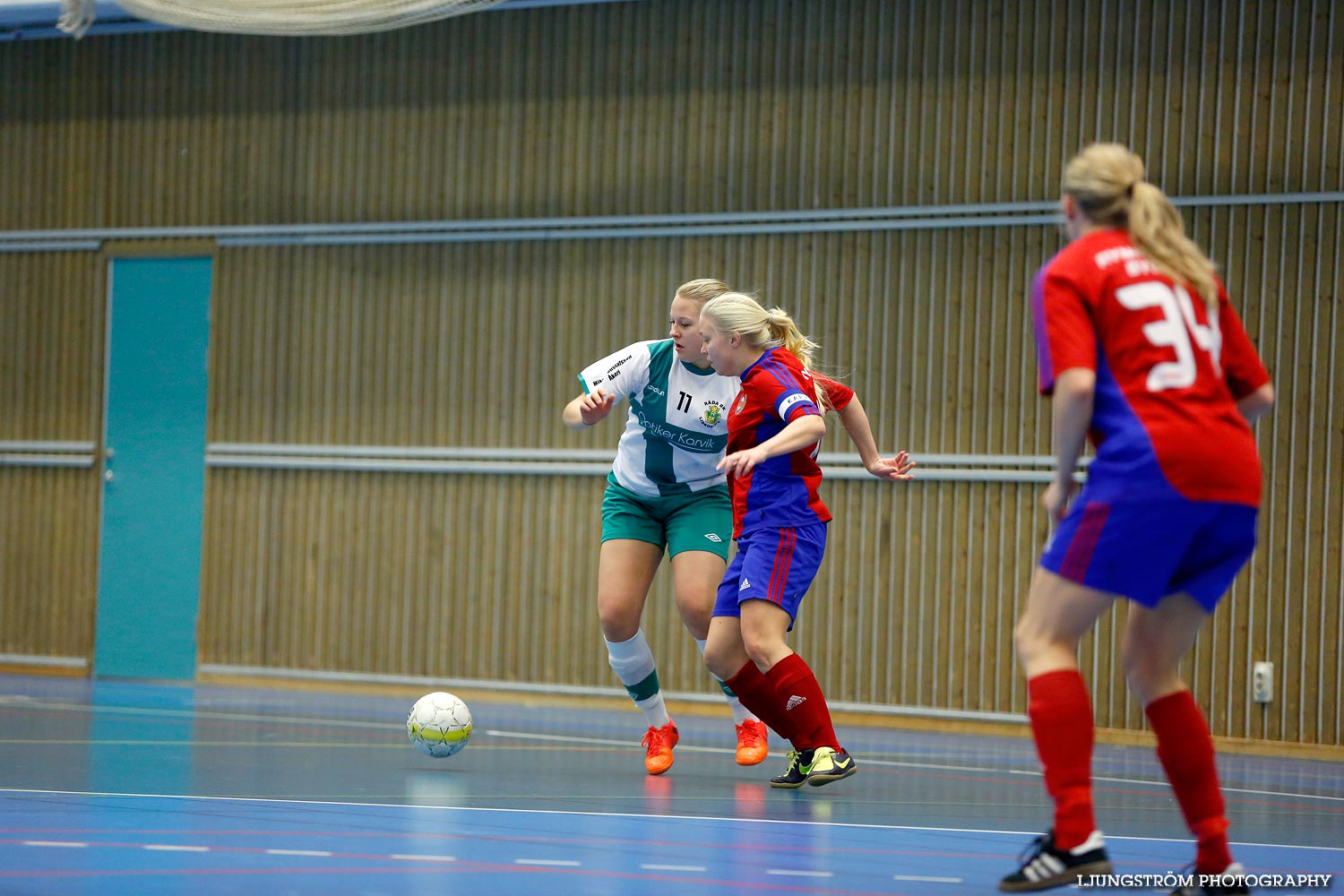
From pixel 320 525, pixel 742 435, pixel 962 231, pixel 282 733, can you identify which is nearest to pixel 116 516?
pixel 320 525

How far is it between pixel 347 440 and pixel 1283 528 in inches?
235

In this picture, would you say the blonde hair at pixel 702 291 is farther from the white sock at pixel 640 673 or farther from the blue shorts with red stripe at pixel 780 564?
the white sock at pixel 640 673

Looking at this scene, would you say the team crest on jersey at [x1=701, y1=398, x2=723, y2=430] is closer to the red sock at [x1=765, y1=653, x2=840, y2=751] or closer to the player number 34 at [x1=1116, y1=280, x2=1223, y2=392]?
the red sock at [x1=765, y1=653, x2=840, y2=751]

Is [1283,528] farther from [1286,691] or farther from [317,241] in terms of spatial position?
[317,241]

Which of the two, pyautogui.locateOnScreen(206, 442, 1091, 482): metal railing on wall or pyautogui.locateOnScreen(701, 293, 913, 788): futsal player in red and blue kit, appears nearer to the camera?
pyautogui.locateOnScreen(701, 293, 913, 788): futsal player in red and blue kit

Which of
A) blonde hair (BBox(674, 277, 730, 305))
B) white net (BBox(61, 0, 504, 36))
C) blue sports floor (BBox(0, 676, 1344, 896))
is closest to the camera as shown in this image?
blue sports floor (BBox(0, 676, 1344, 896))

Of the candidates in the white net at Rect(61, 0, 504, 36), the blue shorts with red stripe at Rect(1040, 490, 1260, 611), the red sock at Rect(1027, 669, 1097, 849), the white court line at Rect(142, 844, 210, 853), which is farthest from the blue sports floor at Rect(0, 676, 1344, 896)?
the white net at Rect(61, 0, 504, 36)

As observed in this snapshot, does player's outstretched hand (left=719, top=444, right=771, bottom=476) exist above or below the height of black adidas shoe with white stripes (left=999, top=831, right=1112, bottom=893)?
above

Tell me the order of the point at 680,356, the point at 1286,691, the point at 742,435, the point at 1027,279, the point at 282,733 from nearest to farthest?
the point at 742,435
the point at 680,356
the point at 282,733
the point at 1286,691
the point at 1027,279

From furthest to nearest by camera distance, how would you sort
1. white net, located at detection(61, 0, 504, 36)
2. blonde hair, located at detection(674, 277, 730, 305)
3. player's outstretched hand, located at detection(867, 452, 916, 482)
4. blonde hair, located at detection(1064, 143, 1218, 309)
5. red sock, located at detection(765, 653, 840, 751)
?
white net, located at detection(61, 0, 504, 36) → blonde hair, located at detection(674, 277, 730, 305) → player's outstretched hand, located at detection(867, 452, 916, 482) → red sock, located at detection(765, 653, 840, 751) → blonde hair, located at detection(1064, 143, 1218, 309)

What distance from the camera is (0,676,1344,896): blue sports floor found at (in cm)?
332

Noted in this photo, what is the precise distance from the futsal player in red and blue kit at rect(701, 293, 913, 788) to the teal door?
648cm

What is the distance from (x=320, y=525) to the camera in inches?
400

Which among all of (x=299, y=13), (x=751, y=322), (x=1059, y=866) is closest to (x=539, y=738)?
(x=751, y=322)
